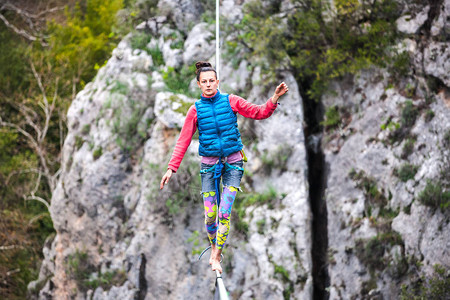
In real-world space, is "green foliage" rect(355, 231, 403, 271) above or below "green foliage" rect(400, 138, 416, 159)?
below

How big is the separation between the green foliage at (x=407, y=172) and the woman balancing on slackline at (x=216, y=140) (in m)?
5.56

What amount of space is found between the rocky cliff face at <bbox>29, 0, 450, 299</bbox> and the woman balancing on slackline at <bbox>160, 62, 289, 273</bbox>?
5168 millimetres

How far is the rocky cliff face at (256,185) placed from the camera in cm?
1040

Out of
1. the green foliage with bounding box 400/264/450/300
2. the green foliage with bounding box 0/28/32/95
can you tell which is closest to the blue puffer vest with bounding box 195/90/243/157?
the green foliage with bounding box 400/264/450/300

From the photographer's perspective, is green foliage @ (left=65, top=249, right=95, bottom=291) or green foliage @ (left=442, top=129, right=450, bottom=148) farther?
green foliage @ (left=65, top=249, right=95, bottom=291)

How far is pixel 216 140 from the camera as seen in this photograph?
5.68 metres

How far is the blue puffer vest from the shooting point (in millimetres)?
5637

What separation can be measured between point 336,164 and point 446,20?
11.2 feet

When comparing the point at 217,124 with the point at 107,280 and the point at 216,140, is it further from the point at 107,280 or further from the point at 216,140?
the point at 107,280

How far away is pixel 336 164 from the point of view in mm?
11828

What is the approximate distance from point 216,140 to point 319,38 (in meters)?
7.02

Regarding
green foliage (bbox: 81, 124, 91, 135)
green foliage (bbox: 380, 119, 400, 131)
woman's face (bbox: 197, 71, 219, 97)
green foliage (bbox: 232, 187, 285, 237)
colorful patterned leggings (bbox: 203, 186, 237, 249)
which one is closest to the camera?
woman's face (bbox: 197, 71, 219, 97)

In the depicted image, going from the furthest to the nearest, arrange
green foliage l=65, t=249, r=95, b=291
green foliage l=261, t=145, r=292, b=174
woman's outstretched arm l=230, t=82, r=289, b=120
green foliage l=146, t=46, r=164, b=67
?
green foliage l=146, t=46, r=164, b=67
green foliage l=65, t=249, r=95, b=291
green foliage l=261, t=145, r=292, b=174
woman's outstretched arm l=230, t=82, r=289, b=120

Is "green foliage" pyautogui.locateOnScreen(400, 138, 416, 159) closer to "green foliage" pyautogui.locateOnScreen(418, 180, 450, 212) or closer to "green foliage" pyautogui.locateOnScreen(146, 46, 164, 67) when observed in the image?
"green foliage" pyautogui.locateOnScreen(418, 180, 450, 212)
